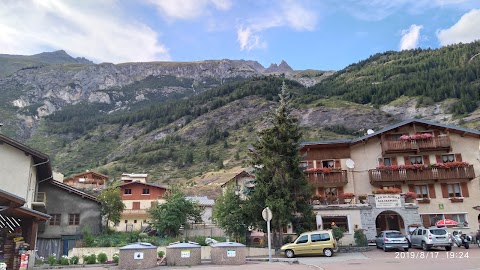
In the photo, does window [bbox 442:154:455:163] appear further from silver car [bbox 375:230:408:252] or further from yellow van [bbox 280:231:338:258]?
yellow van [bbox 280:231:338:258]

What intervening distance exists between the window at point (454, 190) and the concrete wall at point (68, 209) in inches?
1357

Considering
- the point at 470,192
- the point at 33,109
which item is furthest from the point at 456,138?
the point at 33,109

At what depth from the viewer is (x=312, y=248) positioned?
77.8 feet

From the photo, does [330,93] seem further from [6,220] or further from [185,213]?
[6,220]

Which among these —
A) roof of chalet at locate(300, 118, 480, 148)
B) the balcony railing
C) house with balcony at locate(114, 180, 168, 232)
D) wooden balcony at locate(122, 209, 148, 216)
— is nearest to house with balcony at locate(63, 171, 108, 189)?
house with balcony at locate(114, 180, 168, 232)

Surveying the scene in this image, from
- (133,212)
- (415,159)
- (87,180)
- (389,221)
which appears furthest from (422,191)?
(87,180)

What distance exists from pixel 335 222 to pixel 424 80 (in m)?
126

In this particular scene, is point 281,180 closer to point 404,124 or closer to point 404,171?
point 404,171

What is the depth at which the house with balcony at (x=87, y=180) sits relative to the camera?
7881 cm

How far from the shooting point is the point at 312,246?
77.8ft

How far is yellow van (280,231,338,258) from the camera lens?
2369 cm

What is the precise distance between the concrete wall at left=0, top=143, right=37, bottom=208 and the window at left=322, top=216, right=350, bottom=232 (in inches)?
970
